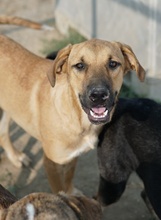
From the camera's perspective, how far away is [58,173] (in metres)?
5.20

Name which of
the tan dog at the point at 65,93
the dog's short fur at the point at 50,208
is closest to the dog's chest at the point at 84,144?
the tan dog at the point at 65,93

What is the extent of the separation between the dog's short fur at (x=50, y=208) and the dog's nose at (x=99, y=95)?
0.92 metres

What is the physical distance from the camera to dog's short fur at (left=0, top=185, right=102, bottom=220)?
135 inches

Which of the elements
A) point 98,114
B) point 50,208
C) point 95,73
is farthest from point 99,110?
point 50,208

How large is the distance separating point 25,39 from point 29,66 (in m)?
3.89

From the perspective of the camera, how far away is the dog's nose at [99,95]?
4273 millimetres

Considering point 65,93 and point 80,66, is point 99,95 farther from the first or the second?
point 65,93

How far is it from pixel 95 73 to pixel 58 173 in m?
1.28

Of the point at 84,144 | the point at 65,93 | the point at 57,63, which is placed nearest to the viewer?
the point at 57,63

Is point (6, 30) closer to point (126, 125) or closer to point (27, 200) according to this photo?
point (126, 125)

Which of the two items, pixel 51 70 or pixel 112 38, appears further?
pixel 112 38

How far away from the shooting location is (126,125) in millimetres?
4523

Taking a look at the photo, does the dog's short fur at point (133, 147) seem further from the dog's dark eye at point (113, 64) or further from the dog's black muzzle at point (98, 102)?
the dog's dark eye at point (113, 64)

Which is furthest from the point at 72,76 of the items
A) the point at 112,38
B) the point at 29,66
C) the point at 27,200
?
the point at 112,38
